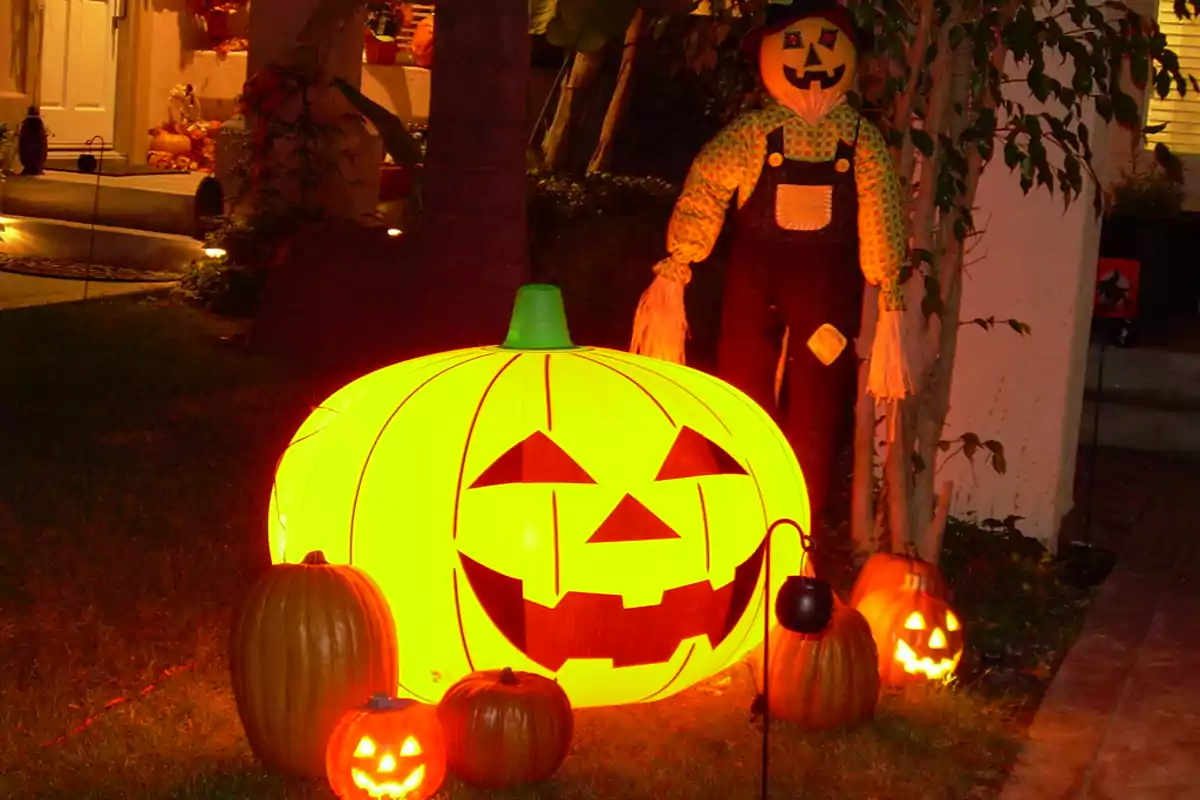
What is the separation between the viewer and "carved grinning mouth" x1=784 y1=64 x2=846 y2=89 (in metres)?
4.67

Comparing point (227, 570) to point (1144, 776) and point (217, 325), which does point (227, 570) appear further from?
point (217, 325)

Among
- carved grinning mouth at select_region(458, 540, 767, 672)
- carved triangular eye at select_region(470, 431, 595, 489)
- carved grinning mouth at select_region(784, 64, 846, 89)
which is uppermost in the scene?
carved grinning mouth at select_region(784, 64, 846, 89)

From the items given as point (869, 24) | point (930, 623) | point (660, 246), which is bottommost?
point (930, 623)

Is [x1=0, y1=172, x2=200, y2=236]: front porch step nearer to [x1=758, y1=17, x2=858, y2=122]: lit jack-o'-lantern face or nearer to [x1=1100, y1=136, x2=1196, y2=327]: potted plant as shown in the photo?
[x1=1100, y1=136, x2=1196, y2=327]: potted plant

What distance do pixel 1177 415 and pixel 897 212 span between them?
4.34m

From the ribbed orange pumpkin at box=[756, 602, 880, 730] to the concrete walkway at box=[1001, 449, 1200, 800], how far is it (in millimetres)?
439

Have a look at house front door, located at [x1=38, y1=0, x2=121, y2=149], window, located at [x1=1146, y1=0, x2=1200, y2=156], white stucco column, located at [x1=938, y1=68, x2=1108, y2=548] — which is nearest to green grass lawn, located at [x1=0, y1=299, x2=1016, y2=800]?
white stucco column, located at [x1=938, y1=68, x2=1108, y2=548]

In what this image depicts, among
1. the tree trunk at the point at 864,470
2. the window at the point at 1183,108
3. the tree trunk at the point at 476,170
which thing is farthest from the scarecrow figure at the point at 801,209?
the window at the point at 1183,108

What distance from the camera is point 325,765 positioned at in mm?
3715

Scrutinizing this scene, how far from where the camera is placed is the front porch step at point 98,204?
13.2m

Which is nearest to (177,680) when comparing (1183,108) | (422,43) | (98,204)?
(98,204)

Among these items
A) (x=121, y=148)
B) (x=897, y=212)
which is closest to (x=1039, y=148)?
(x=897, y=212)

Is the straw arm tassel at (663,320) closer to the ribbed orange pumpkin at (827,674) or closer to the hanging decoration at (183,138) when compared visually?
the ribbed orange pumpkin at (827,674)

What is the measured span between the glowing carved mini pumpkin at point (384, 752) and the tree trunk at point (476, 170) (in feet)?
8.31
